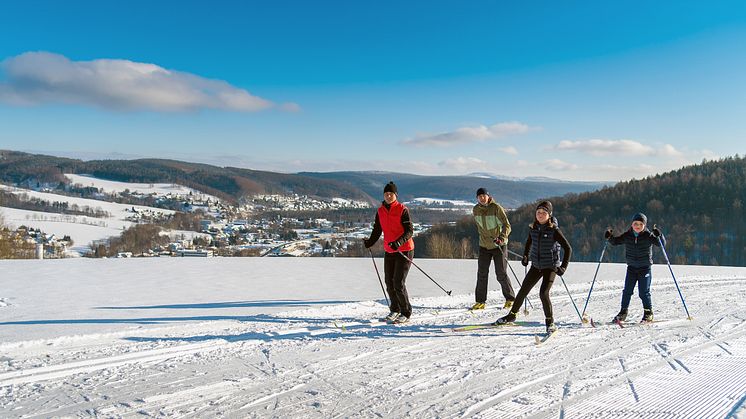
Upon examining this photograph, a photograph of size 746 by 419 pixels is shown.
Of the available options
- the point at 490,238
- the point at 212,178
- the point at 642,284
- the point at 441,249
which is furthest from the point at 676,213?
the point at 212,178

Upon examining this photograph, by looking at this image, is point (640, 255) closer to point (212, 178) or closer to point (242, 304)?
point (242, 304)

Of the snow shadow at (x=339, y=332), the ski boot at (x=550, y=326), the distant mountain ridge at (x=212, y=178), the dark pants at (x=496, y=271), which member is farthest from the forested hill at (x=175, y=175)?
the ski boot at (x=550, y=326)

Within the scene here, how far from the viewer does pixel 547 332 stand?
5891mm

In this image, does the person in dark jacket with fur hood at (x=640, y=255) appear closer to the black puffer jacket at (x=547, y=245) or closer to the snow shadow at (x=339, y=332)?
the black puffer jacket at (x=547, y=245)

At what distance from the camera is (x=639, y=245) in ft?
22.0

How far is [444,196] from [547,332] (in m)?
169

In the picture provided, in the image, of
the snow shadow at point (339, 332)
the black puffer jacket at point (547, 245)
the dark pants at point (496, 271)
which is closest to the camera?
the snow shadow at point (339, 332)

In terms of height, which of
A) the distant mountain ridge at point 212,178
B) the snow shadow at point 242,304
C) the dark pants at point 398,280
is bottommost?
the snow shadow at point 242,304

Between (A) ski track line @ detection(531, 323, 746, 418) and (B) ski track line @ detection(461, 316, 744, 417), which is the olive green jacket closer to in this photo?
(B) ski track line @ detection(461, 316, 744, 417)

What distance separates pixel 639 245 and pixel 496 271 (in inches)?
79.6

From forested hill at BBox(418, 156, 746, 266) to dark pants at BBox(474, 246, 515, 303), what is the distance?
4877 centimetres

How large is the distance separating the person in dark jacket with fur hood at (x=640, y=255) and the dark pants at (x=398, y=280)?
283 cm

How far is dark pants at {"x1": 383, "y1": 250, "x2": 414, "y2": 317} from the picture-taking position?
652cm

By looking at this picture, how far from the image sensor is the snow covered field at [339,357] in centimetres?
364
